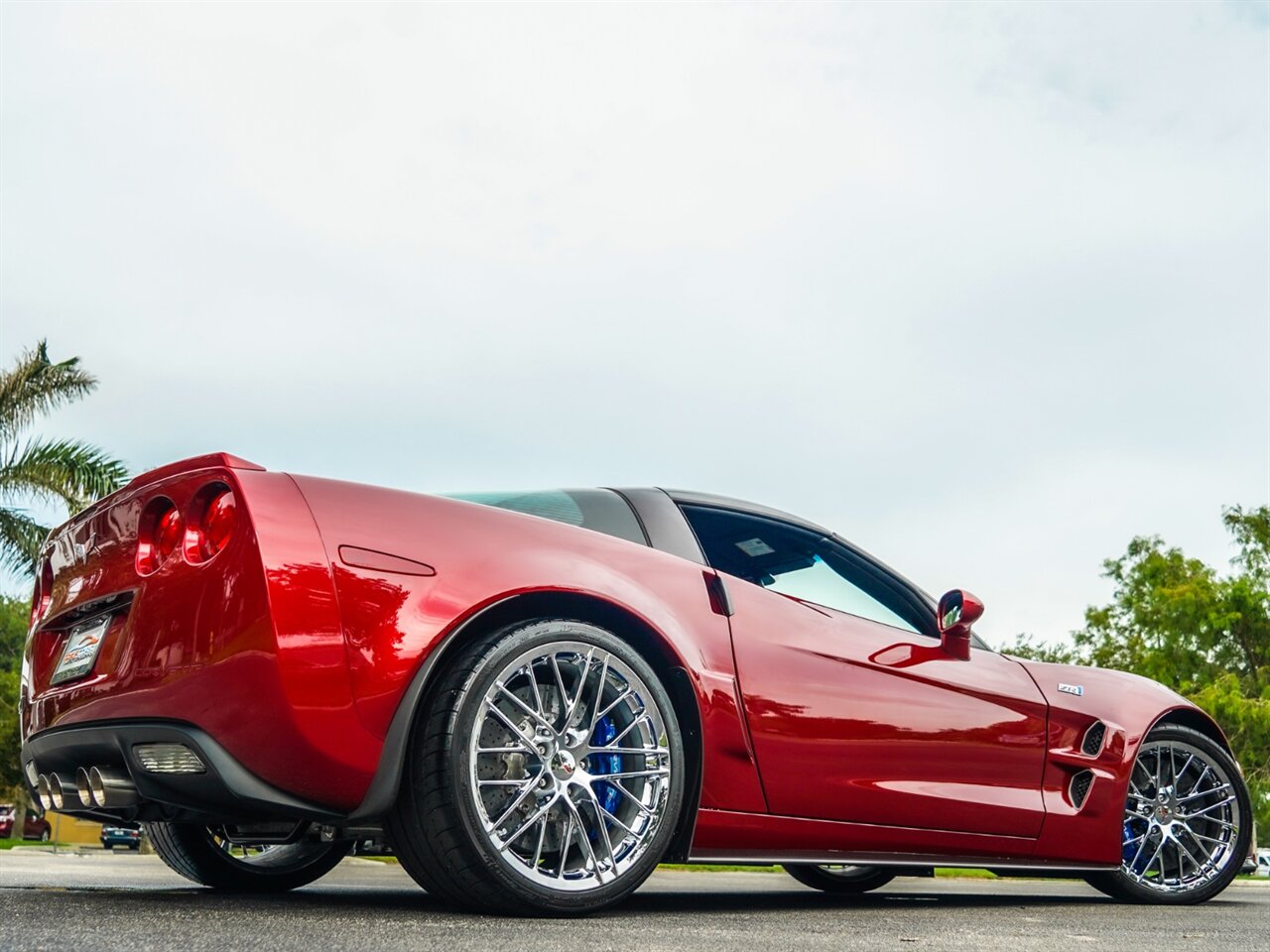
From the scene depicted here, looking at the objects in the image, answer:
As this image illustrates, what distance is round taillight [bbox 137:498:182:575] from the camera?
11.2ft

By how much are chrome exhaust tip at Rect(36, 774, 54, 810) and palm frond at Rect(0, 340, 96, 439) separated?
638 inches

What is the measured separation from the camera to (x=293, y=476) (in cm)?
334

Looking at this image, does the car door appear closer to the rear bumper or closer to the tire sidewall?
the tire sidewall

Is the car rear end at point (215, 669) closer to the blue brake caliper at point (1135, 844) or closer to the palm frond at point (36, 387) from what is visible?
the blue brake caliper at point (1135, 844)

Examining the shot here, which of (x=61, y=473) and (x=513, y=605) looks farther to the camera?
(x=61, y=473)

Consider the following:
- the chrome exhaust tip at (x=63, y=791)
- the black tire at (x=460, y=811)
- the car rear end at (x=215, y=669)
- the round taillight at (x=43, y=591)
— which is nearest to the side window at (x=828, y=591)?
the black tire at (x=460, y=811)

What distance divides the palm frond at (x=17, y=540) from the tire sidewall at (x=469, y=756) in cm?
1605

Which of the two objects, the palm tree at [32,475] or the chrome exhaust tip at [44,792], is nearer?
the chrome exhaust tip at [44,792]

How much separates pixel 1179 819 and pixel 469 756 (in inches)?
136

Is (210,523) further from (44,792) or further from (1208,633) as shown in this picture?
(1208,633)

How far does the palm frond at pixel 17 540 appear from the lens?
17.6m

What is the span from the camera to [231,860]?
455 cm

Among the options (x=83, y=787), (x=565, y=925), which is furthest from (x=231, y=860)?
(x=565, y=925)

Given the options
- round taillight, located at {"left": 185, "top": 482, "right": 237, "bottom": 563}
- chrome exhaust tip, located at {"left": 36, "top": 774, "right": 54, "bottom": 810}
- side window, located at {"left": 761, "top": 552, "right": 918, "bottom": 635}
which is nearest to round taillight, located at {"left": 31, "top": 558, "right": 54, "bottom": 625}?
chrome exhaust tip, located at {"left": 36, "top": 774, "right": 54, "bottom": 810}
